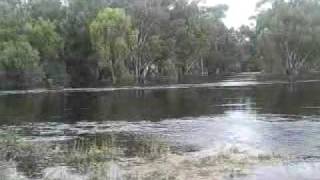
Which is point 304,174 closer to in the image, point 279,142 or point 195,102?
point 279,142

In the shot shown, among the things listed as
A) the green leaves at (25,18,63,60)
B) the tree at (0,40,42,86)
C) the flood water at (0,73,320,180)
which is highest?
the green leaves at (25,18,63,60)

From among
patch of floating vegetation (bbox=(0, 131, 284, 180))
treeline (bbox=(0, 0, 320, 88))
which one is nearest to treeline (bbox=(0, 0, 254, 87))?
treeline (bbox=(0, 0, 320, 88))

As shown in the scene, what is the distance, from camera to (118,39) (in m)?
98.3

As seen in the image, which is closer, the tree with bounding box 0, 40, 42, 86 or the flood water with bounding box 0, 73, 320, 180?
the flood water with bounding box 0, 73, 320, 180

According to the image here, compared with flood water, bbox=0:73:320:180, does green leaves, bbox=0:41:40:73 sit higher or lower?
higher

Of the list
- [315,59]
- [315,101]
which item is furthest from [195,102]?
[315,59]

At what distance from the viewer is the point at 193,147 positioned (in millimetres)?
23516

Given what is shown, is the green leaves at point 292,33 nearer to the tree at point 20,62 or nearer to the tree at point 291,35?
the tree at point 291,35

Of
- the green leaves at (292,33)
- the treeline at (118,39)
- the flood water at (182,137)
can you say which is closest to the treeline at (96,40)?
the treeline at (118,39)


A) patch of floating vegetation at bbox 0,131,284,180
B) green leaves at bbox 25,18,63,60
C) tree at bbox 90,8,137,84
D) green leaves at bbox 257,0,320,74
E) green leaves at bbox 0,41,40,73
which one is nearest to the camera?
patch of floating vegetation at bbox 0,131,284,180

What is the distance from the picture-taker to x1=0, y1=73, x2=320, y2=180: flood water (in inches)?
718

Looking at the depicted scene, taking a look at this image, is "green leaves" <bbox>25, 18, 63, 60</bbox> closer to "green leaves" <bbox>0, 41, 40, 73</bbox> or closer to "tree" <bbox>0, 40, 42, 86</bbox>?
"tree" <bbox>0, 40, 42, 86</bbox>

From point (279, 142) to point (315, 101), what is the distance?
23204mm

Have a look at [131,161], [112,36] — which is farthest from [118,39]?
[131,161]
